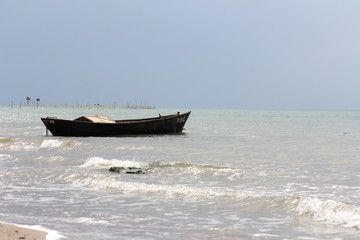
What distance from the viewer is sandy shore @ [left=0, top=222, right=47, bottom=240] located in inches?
213

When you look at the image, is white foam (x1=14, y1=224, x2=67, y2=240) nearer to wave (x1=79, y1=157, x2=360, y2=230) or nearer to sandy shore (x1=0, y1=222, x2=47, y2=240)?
sandy shore (x1=0, y1=222, x2=47, y2=240)

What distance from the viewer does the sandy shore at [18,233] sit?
5.41m

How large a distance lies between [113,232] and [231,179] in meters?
6.09

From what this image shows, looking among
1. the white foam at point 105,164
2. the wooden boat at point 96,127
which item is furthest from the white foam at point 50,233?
the wooden boat at point 96,127

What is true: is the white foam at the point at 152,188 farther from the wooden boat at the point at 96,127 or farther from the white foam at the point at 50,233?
the wooden boat at the point at 96,127

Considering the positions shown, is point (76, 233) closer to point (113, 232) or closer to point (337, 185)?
point (113, 232)

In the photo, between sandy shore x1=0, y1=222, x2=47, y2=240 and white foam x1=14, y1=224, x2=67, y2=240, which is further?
white foam x1=14, y1=224, x2=67, y2=240

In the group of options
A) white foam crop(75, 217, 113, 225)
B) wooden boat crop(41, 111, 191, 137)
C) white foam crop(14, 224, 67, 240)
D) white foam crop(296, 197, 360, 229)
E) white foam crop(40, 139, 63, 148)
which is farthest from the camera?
wooden boat crop(41, 111, 191, 137)

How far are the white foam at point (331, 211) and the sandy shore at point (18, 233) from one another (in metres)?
4.31

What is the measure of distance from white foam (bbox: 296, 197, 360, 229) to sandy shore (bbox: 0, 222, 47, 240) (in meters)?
4.31

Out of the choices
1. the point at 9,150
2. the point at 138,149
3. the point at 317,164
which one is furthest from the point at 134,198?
the point at 9,150

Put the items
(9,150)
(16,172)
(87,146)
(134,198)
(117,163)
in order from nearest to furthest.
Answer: (134,198)
(16,172)
(117,163)
(9,150)
(87,146)

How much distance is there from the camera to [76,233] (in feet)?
19.3

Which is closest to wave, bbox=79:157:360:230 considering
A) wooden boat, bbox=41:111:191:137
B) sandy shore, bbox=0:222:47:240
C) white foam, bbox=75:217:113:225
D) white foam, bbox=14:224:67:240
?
white foam, bbox=75:217:113:225
